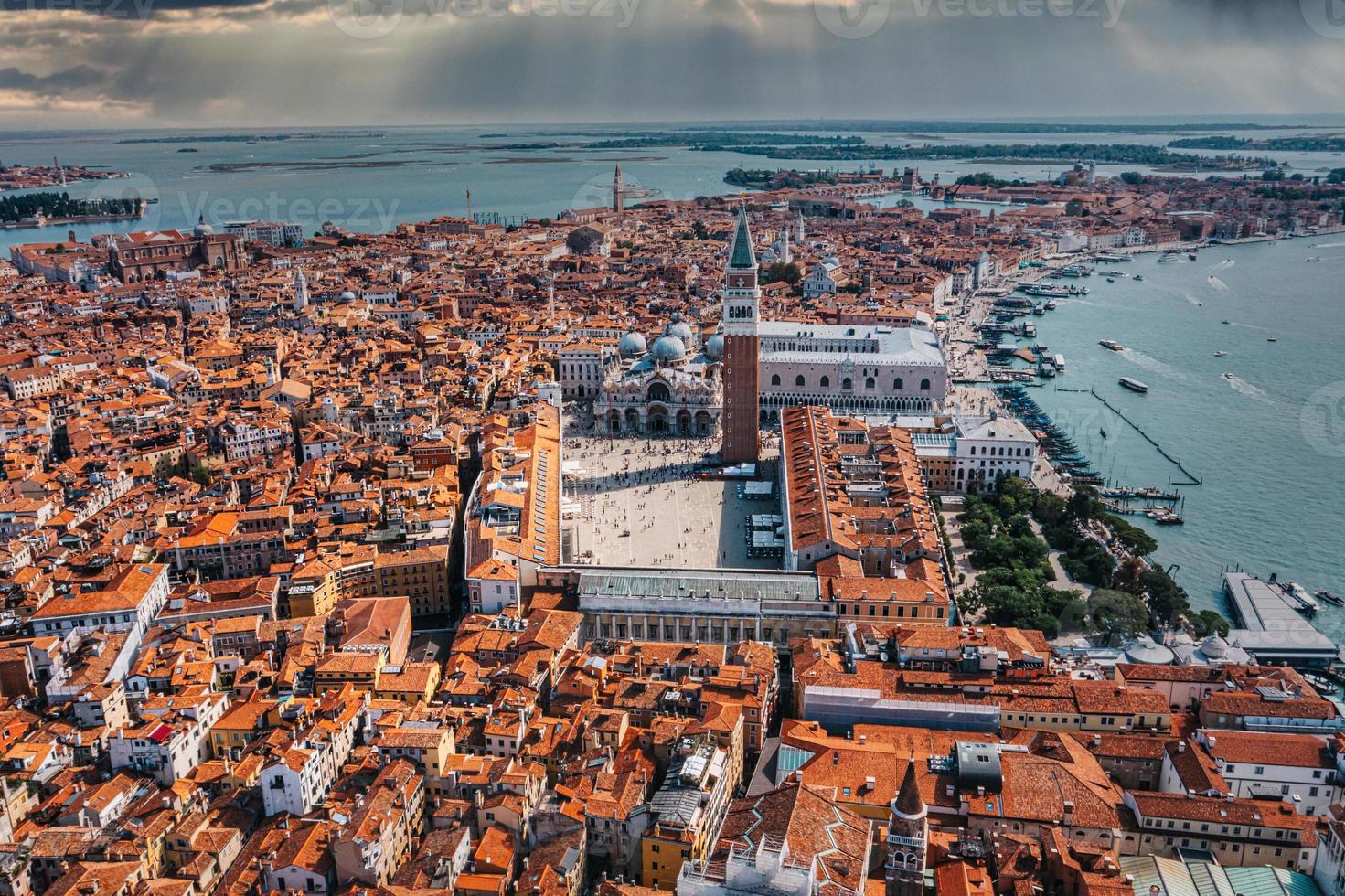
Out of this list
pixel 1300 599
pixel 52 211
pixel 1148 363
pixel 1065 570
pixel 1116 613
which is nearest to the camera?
pixel 1116 613

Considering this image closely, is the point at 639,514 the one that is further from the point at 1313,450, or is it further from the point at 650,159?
the point at 650,159

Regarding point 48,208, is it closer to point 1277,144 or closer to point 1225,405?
point 1225,405

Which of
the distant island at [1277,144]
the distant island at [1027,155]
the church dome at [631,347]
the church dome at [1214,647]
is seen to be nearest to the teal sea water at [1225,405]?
the church dome at [1214,647]

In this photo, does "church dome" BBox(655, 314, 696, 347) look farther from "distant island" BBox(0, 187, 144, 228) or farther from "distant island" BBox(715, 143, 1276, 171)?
"distant island" BBox(715, 143, 1276, 171)

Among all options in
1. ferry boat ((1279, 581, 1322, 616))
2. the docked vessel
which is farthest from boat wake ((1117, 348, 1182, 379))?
ferry boat ((1279, 581, 1322, 616))

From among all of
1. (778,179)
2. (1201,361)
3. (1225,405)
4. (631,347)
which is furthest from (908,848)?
(778,179)
